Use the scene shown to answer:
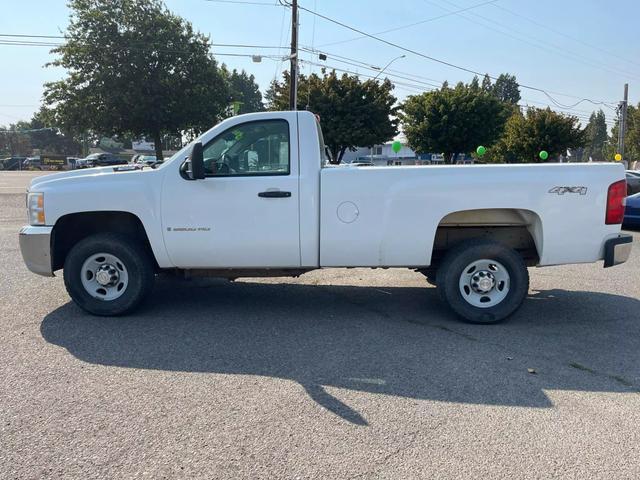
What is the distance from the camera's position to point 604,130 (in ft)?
479

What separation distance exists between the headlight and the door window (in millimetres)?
1802

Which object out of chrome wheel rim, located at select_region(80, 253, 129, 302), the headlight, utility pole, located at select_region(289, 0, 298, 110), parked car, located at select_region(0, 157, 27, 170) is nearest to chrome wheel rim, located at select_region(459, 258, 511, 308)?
chrome wheel rim, located at select_region(80, 253, 129, 302)

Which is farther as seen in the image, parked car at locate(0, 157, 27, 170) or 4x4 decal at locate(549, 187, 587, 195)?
parked car at locate(0, 157, 27, 170)

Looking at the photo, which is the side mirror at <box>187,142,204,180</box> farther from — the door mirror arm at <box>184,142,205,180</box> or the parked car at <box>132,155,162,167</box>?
the parked car at <box>132,155,162,167</box>

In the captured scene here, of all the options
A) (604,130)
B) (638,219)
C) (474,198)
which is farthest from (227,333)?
(604,130)

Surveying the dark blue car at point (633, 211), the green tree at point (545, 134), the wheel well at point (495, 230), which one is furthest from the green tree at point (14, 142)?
the wheel well at point (495, 230)

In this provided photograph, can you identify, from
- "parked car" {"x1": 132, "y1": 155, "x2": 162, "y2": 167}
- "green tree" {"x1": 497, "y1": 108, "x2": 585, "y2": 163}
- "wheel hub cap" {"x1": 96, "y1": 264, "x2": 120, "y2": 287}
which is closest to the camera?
"wheel hub cap" {"x1": 96, "y1": 264, "x2": 120, "y2": 287}

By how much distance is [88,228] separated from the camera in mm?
6191

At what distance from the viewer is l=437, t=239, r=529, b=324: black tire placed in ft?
18.3

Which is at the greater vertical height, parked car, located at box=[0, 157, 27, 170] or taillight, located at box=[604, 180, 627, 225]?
parked car, located at box=[0, 157, 27, 170]

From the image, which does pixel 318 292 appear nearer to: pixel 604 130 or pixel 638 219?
pixel 638 219

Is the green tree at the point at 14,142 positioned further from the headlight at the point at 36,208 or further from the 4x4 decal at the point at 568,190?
the 4x4 decal at the point at 568,190

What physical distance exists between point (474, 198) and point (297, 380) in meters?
2.56

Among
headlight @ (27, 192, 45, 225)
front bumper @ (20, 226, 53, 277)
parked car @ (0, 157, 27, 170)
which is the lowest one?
front bumper @ (20, 226, 53, 277)
